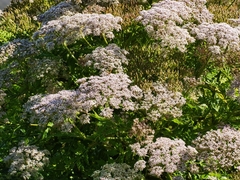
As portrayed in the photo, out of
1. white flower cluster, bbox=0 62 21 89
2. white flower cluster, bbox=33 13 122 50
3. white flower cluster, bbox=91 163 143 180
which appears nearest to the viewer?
white flower cluster, bbox=91 163 143 180

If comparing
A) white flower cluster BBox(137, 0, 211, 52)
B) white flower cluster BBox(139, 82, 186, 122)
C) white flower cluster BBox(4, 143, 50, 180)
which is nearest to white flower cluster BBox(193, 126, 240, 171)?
white flower cluster BBox(139, 82, 186, 122)

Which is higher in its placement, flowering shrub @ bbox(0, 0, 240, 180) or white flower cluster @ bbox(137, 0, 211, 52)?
white flower cluster @ bbox(137, 0, 211, 52)

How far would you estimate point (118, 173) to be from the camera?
5.45 m

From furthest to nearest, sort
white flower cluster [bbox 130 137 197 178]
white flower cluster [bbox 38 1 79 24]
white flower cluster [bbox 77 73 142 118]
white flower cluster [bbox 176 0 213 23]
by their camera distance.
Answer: white flower cluster [bbox 38 1 79 24] → white flower cluster [bbox 176 0 213 23] → white flower cluster [bbox 77 73 142 118] → white flower cluster [bbox 130 137 197 178]

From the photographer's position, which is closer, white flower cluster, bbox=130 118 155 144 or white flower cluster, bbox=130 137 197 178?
white flower cluster, bbox=130 137 197 178

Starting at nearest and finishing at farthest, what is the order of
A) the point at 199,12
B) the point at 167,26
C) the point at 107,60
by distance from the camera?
the point at 107,60 → the point at 167,26 → the point at 199,12

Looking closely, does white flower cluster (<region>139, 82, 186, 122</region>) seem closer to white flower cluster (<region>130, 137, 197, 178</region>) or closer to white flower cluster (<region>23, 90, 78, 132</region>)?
white flower cluster (<region>130, 137, 197, 178</region>)

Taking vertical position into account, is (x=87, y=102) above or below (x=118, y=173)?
above

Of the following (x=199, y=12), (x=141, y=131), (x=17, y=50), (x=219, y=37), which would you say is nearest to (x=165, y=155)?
(x=141, y=131)

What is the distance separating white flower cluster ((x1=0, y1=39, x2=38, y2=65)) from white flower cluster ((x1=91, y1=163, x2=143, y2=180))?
2.58 meters

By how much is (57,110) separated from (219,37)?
7.89ft

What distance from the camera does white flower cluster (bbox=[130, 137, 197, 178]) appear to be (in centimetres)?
516

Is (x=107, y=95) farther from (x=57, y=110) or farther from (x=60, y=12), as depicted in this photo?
(x=60, y=12)

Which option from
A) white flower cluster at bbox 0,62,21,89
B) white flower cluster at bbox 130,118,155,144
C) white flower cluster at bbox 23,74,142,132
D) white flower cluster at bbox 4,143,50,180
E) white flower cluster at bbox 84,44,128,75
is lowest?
white flower cluster at bbox 4,143,50,180
